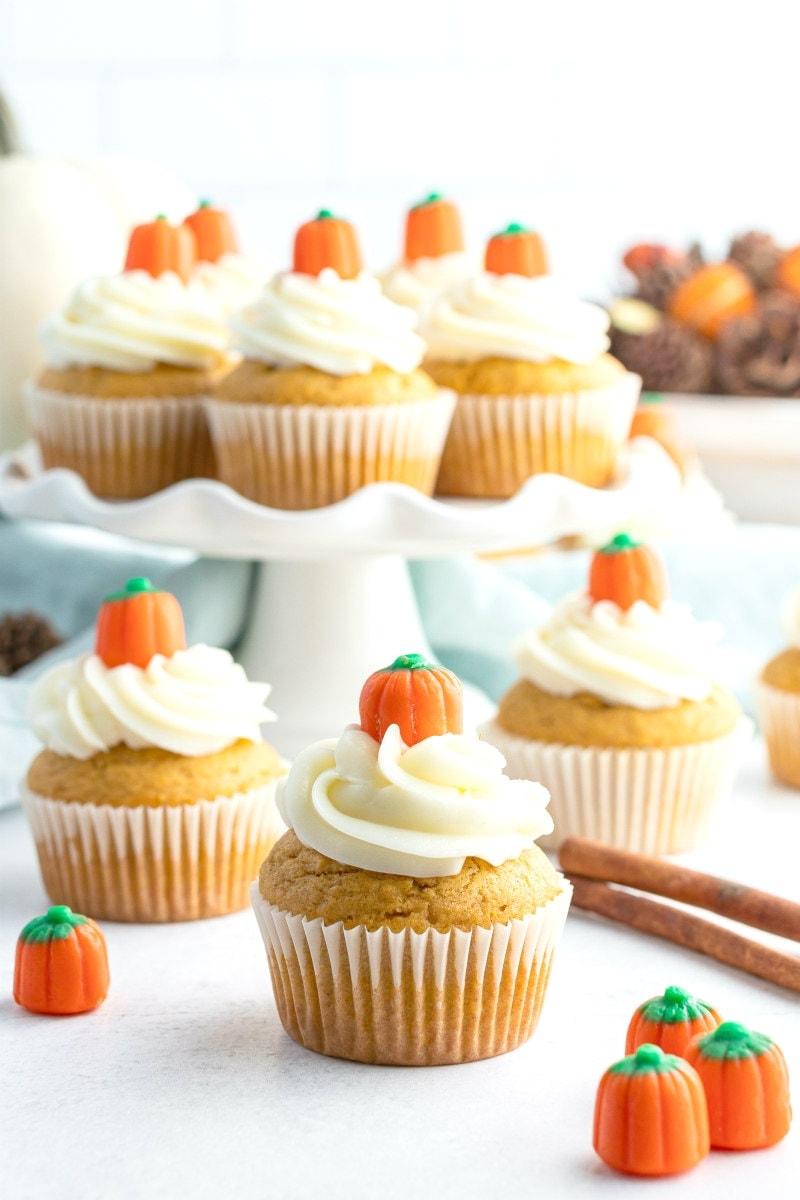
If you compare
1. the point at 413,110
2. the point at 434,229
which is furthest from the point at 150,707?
the point at 413,110

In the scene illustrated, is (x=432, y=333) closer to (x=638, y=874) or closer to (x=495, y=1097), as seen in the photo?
(x=638, y=874)

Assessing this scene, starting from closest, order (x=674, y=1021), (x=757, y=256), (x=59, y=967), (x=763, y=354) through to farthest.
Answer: (x=674, y=1021), (x=59, y=967), (x=763, y=354), (x=757, y=256)

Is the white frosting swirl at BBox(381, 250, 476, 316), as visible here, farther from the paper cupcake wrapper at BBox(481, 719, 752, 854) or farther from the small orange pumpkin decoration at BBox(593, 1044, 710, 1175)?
the small orange pumpkin decoration at BBox(593, 1044, 710, 1175)

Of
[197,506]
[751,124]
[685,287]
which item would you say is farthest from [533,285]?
[751,124]

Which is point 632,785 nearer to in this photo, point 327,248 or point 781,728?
point 781,728

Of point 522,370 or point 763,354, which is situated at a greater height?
point 522,370
